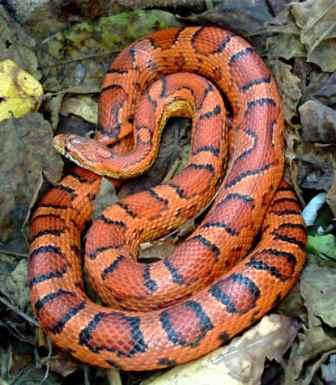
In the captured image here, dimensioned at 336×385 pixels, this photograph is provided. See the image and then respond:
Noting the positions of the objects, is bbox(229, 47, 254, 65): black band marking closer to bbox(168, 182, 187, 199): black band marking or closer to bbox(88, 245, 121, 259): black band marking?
bbox(168, 182, 187, 199): black band marking

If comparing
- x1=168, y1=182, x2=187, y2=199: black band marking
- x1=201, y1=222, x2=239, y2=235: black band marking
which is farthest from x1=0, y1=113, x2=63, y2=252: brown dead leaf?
x1=201, y1=222, x2=239, y2=235: black band marking

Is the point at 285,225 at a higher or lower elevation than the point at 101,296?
higher

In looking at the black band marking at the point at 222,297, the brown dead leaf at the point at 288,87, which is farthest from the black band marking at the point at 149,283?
the brown dead leaf at the point at 288,87

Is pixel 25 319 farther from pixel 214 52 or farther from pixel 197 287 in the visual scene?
pixel 214 52

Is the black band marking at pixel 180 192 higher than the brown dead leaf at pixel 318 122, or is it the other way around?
the brown dead leaf at pixel 318 122

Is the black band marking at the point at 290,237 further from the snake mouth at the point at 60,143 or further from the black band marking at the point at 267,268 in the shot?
the snake mouth at the point at 60,143

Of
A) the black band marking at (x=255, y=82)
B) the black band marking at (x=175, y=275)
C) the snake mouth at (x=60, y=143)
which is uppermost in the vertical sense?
the black band marking at (x=255, y=82)

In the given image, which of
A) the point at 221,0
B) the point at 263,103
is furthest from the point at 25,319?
the point at 221,0
